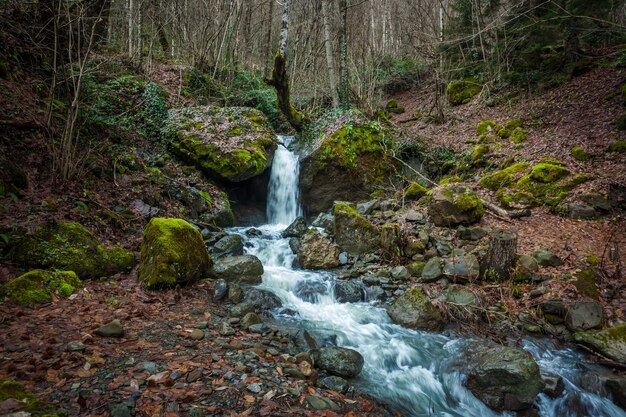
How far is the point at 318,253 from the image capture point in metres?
7.14

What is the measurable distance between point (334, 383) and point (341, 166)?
789 centimetres

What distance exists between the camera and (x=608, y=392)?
364 cm

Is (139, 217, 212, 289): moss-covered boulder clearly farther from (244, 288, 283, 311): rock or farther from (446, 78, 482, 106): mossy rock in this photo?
(446, 78, 482, 106): mossy rock

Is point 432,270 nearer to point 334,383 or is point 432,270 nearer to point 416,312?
point 416,312

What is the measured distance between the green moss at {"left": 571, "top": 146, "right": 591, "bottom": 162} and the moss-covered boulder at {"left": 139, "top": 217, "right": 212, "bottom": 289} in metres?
9.56

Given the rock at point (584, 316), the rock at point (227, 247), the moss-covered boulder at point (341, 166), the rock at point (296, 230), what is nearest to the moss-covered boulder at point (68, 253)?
the rock at point (227, 247)

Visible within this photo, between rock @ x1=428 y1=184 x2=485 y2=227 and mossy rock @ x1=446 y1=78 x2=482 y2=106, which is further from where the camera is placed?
mossy rock @ x1=446 y1=78 x2=482 y2=106

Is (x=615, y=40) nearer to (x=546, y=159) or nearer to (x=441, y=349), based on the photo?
(x=546, y=159)

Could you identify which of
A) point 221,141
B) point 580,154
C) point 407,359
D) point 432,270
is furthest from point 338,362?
point 580,154

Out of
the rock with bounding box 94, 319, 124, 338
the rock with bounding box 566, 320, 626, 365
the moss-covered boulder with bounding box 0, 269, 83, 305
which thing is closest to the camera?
the rock with bounding box 94, 319, 124, 338

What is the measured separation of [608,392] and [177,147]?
1066cm

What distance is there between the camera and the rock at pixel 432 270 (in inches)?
230

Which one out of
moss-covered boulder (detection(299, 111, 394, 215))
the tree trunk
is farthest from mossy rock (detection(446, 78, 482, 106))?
moss-covered boulder (detection(299, 111, 394, 215))

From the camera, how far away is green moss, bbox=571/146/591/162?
8.09m
